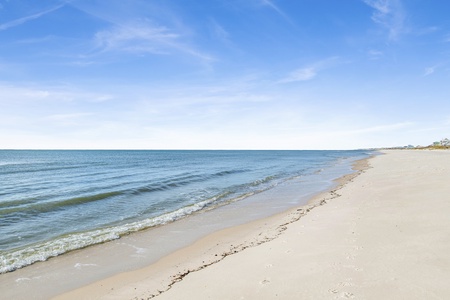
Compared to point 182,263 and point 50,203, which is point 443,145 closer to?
point 50,203

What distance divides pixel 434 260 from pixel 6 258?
40.3ft

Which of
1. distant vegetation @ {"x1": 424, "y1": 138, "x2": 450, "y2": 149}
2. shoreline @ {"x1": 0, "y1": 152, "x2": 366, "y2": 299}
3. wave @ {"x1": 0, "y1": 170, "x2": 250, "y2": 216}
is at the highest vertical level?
distant vegetation @ {"x1": 424, "y1": 138, "x2": 450, "y2": 149}

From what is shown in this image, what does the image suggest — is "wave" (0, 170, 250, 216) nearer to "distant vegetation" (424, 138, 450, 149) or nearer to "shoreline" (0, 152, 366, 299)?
"shoreline" (0, 152, 366, 299)

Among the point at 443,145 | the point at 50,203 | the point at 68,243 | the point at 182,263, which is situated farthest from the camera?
the point at 443,145

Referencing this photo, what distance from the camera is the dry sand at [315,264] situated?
5.49 m

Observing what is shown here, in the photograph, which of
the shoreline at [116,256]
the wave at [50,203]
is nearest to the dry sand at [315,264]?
Result: the shoreline at [116,256]

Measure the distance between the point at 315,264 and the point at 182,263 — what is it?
3978 millimetres

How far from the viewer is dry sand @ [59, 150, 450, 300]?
549 cm

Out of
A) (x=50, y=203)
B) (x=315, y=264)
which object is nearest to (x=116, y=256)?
(x=315, y=264)

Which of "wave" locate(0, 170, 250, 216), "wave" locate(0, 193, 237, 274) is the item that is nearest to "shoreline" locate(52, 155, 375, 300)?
"wave" locate(0, 193, 237, 274)

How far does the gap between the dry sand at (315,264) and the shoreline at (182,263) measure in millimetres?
29

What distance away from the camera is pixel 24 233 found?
40.8ft

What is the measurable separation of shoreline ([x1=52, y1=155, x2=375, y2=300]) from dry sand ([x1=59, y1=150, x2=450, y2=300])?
0.03 metres

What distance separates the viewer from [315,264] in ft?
22.1
